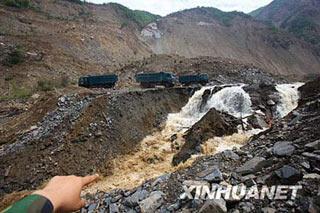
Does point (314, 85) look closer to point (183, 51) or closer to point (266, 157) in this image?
point (266, 157)

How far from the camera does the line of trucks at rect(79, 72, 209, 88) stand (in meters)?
28.9

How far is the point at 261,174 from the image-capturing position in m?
7.90

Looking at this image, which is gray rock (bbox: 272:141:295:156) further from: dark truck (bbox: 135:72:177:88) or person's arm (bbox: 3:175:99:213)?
dark truck (bbox: 135:72:177:88)

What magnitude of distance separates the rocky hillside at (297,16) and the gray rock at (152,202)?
90566 millimetres

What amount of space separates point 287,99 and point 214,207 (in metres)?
19.5

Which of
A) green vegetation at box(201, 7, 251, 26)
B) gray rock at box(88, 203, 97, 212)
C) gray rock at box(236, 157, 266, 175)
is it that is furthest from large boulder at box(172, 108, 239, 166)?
green vegetation at box(201, 7, 251, 26)

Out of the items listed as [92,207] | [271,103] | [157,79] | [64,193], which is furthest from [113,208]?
[157,79]

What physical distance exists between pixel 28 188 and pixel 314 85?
18.1 meters

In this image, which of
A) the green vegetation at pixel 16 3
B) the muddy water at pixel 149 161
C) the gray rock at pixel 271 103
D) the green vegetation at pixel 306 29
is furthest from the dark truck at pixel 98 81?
the green vegetation at pixel 306 29

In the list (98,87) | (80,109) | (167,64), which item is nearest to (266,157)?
(80,109)

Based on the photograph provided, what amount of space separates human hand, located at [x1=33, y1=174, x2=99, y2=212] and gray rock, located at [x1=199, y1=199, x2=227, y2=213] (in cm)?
567

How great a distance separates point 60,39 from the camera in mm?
46594

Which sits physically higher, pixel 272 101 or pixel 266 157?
pixel 266 157

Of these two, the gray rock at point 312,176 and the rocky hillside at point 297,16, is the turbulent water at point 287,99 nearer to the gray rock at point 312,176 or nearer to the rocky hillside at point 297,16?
the gray rock at point 312,176
